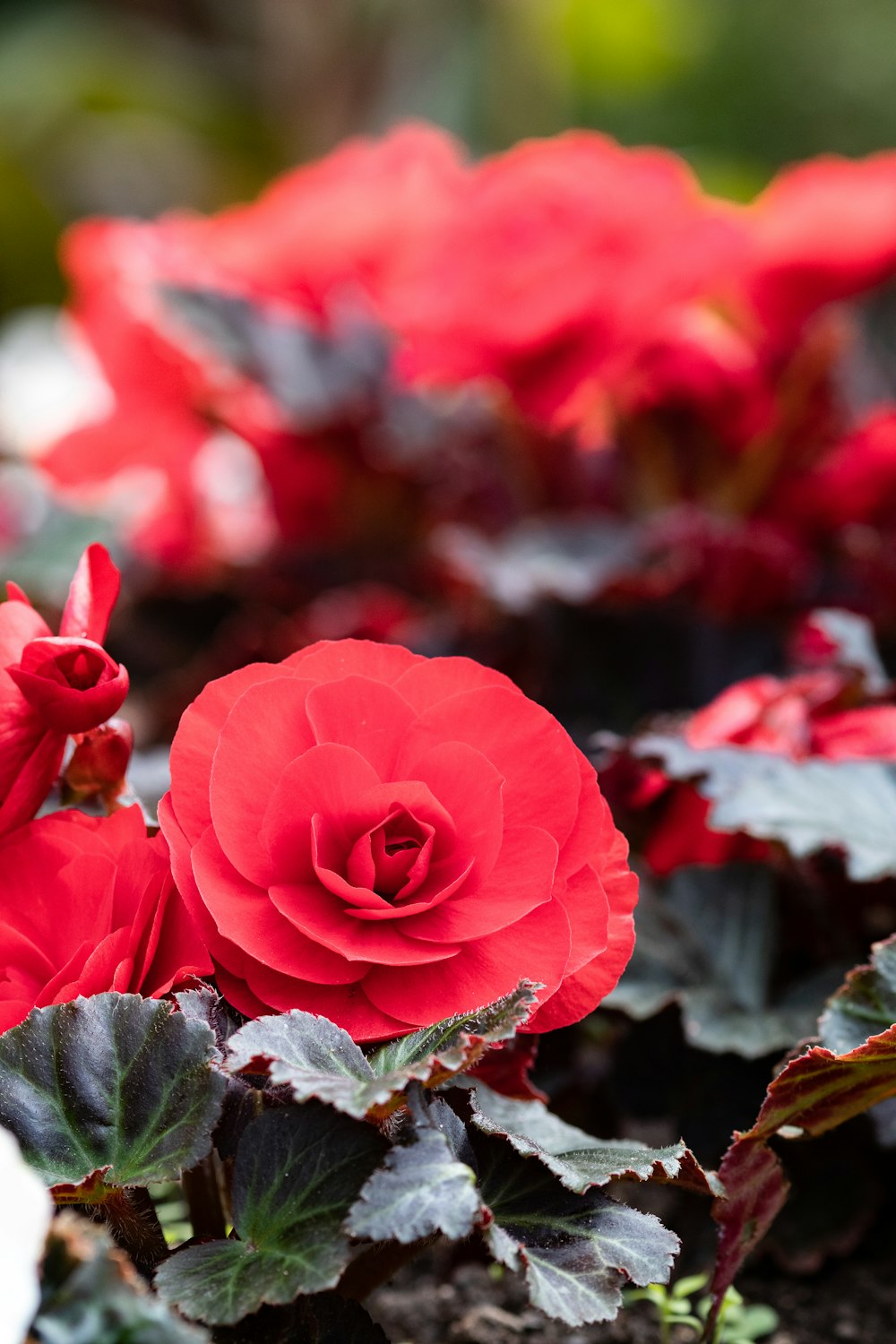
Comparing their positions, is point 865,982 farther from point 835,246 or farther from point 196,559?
point 196,559

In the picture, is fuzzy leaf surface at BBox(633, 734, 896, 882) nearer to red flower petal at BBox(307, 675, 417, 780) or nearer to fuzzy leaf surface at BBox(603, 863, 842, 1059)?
fuzzy leaf surface at BBox(603, 863, 842, 1059)

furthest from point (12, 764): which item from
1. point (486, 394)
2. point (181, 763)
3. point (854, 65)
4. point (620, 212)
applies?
point (854, 65)

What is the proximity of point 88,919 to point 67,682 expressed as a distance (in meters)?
0.07

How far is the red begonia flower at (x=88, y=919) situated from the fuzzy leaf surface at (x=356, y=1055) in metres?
0.04

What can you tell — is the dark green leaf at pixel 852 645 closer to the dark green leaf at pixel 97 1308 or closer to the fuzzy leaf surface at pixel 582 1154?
the fuzzy leaf surface at pixel 582 1154

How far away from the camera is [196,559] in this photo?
1261mm

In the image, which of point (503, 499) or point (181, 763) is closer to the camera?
point (181, 763)

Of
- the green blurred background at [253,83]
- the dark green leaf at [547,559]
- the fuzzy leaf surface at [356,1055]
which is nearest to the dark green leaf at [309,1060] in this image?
the fuzzy leaf surface at [356,1055]

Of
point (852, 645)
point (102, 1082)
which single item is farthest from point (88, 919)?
point (852, 645)

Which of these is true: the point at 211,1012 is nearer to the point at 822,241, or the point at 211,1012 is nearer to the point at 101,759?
the point at 101,759

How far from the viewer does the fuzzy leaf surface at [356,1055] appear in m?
0.34

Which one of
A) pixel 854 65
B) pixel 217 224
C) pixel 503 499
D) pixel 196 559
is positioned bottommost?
pixel 854 65

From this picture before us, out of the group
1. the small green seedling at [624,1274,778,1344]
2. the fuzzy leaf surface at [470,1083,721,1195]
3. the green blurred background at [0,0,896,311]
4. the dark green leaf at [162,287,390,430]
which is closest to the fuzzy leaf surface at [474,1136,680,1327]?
the fuzzy leaf surface at [470,1083,721,1195]

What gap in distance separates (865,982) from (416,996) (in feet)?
0.59
